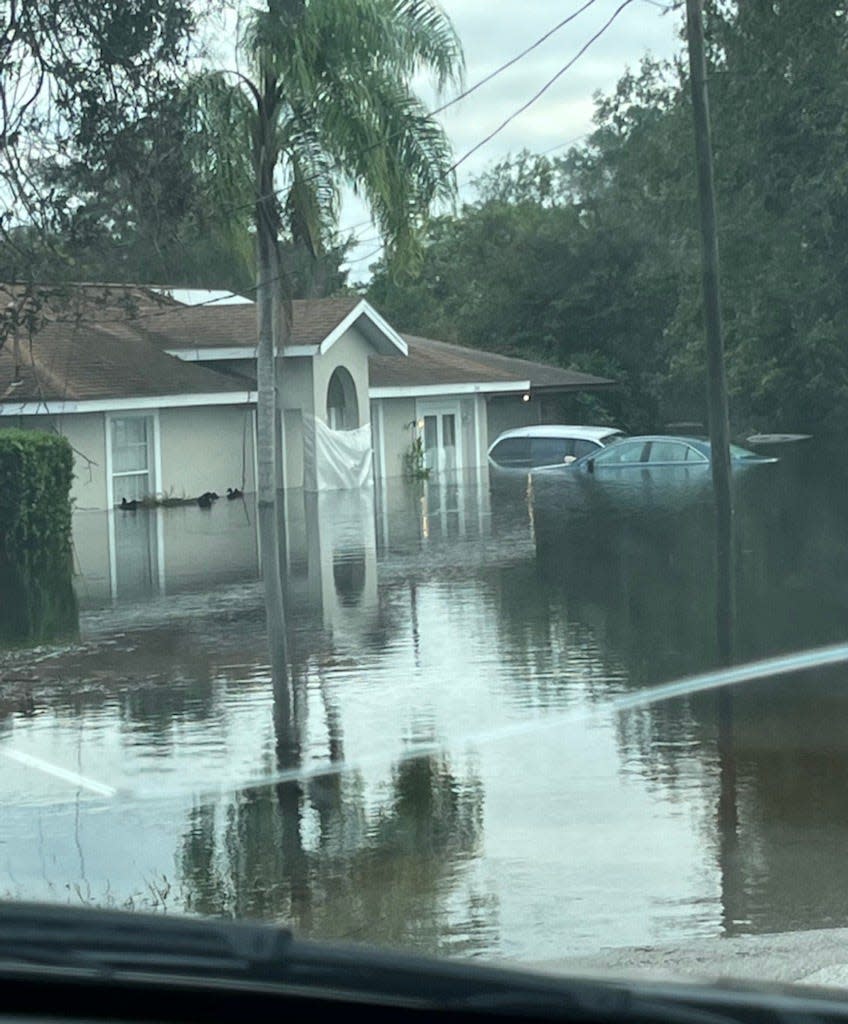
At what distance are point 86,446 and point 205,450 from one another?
13.2ft

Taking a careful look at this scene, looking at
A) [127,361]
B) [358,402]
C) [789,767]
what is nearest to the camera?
[789,767]

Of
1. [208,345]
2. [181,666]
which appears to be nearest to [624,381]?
[208,345]

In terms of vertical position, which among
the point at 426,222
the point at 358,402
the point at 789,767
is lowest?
the point at 789,767

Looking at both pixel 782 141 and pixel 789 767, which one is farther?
pixel 782 141

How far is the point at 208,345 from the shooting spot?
41.6 m

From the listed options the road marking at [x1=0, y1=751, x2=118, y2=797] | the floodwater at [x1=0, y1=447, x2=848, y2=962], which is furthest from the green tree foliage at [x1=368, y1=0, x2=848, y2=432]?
the road marking at [x1=0, y1=751, x2=118, y2=797]

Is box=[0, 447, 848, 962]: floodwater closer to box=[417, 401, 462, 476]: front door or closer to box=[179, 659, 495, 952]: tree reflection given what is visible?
box=[179, 659, 495, 952]: tree reflection

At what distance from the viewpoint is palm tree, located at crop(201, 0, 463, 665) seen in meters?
30.6

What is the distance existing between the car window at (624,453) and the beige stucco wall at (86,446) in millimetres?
13534

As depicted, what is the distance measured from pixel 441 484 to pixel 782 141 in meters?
12.7

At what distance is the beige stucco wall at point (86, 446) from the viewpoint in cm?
3641

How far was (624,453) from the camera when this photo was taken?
43.0 metres

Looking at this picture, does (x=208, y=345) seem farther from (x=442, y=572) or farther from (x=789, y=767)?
(x=789, y=767)

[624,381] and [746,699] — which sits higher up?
[624,381]
